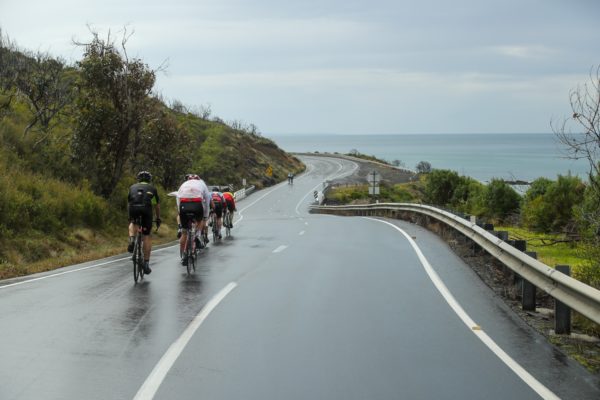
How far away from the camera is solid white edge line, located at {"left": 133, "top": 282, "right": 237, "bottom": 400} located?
571 cm

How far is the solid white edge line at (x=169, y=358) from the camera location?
5.71 metres

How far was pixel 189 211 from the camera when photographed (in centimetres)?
1372

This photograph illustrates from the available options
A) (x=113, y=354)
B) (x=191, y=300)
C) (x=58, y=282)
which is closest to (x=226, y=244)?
(x=58, y=282)

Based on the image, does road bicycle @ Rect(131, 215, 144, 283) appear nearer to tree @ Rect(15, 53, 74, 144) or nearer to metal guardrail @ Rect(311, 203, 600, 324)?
metal guardrail @ Rect(311, 203, 600, 324)

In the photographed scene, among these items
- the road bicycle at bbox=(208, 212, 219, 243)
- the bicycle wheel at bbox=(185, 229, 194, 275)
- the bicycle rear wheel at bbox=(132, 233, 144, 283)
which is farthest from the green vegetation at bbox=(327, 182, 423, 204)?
the bicycle rear wheel at bbox=(132, 233, 144, 283)

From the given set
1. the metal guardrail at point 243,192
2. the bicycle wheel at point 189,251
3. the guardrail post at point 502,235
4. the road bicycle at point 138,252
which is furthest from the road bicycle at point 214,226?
the metal guardrail at point 243,192

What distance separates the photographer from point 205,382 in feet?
19.6

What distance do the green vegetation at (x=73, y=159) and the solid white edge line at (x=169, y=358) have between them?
6471 mm

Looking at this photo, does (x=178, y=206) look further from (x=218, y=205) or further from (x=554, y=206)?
(x=554, y=206)

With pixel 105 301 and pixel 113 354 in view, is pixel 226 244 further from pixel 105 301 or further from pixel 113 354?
pixel 113 354

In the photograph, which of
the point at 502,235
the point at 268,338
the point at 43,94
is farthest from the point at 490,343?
the point at 43,94

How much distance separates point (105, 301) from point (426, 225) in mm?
16948

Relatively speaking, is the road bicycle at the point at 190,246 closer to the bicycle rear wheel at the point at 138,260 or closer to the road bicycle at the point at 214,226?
the bicycle rear wheel at the point at 138,260

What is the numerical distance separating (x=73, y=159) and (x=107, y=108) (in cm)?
247
